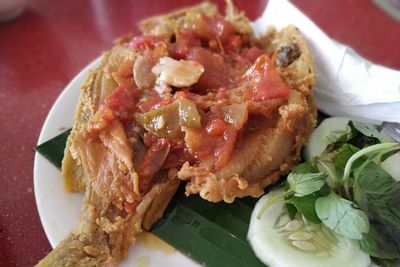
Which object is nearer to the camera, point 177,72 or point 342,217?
point 342,217

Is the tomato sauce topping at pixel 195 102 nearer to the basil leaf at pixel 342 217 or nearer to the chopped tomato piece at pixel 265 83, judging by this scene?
the chopped tomato piece at pixel 265 83

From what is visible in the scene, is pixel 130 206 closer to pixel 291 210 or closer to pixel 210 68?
pixel 291 210

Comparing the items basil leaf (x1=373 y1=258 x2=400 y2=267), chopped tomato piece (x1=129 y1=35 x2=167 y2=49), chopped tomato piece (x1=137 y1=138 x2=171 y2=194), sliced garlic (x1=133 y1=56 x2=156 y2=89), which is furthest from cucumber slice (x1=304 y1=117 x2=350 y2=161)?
chopped tomato piece (x1=129 y1=35 x2=167 y2=49)

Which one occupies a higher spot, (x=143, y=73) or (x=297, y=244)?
(x=143, y=73)

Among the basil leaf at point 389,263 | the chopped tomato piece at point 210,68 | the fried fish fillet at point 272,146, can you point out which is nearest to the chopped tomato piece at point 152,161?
the fried fish fillet at point 272,146

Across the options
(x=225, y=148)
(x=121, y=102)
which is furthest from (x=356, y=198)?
(x=121, y=102)

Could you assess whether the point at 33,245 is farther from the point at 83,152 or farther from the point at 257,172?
the point at 257,172

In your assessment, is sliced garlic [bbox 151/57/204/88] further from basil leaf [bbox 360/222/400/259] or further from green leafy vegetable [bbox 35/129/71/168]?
basil leaf [bbox 360/222/400/259]
